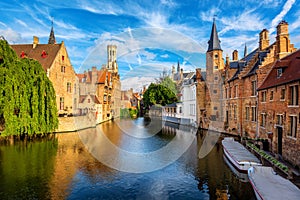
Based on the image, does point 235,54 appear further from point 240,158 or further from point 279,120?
point 240,158

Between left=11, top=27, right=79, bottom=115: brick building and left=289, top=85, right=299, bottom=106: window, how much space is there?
28.3m

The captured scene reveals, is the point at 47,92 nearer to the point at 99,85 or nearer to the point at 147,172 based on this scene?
the point at 147,172

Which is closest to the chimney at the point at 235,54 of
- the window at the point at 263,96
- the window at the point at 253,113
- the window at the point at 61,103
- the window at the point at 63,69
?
the window at the point at 253,113

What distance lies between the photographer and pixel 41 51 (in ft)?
111

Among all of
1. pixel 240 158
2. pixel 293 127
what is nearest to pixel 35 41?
pixel 240 158

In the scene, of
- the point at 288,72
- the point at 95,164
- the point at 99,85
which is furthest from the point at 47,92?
the point at 288,72

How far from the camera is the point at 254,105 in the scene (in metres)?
22.6

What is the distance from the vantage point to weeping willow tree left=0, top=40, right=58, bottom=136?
19795mm

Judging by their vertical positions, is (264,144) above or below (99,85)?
below

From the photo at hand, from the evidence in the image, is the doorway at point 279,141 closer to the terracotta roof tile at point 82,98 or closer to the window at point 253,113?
the window at point 253,113

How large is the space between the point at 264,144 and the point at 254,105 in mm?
5767

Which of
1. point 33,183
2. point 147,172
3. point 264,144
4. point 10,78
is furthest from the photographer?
point 10,78

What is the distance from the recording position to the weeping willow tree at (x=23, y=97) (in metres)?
19.8

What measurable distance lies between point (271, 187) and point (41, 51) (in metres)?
34.6
